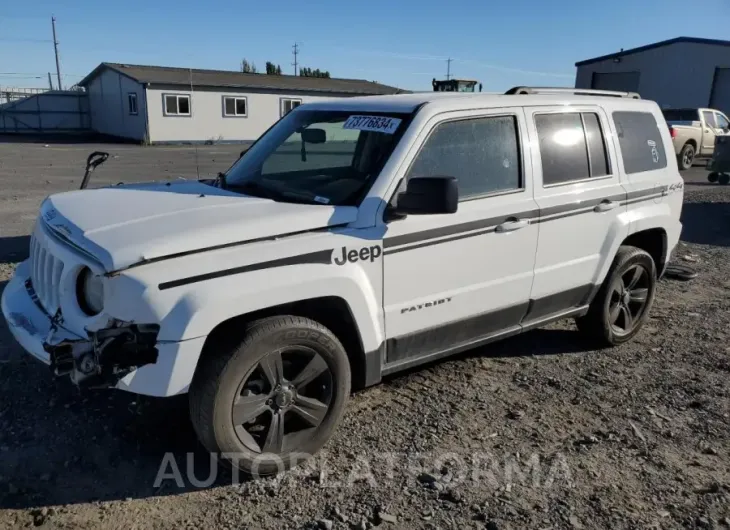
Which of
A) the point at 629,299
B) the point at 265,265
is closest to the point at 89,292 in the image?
the point at 265,265

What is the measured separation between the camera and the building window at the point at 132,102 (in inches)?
1293

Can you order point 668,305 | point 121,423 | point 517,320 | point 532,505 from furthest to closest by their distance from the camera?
point 668,305, point 517,320, point 121,423, point 532,505

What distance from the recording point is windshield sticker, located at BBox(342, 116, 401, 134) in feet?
12.5

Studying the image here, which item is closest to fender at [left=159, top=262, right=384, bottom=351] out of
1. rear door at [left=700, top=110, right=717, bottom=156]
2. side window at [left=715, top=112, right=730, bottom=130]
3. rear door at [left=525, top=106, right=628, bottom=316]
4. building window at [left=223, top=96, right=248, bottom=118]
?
rear door at [left=525, top=106, right=628, bottom=316]

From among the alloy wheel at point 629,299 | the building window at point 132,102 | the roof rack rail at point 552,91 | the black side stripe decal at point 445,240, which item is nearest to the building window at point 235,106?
the building window at point 132,102

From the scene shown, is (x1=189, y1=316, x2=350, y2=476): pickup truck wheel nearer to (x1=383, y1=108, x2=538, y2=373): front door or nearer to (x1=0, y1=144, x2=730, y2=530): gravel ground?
(x1=0, y1=144, x2=730, y2=530): gravel ground

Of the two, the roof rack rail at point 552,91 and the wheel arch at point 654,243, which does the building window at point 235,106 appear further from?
the wheel arch at point 654,243

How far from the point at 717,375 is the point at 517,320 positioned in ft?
5.50

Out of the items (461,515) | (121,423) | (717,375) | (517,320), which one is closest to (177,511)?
(121,423)

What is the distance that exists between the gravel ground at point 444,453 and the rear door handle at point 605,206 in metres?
1.23

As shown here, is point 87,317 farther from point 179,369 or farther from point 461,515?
point 461,515

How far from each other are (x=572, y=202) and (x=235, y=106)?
106 feet

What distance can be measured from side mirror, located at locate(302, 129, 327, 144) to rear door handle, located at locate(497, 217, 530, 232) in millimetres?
1351

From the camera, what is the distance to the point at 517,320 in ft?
14.7
